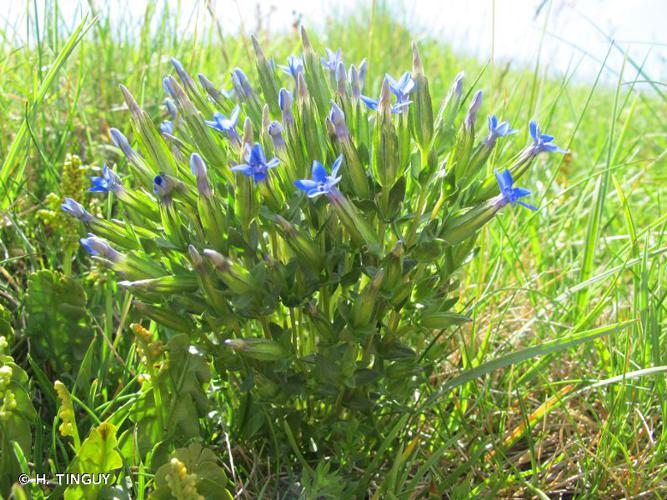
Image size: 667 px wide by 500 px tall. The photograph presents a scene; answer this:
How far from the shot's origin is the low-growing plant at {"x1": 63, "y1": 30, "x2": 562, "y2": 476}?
1406mm

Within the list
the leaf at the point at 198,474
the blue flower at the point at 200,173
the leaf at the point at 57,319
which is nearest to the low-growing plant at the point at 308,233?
the blue flower at the point at 200,173

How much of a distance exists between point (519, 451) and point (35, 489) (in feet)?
4.22

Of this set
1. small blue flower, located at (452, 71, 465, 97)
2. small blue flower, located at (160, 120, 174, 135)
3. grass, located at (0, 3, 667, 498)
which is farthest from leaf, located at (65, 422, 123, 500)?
small blue flower, located at (452, 71, 465, 97)

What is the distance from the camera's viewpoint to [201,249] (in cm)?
145

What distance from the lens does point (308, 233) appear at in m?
1.44

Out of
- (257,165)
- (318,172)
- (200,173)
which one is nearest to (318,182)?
(318,172)

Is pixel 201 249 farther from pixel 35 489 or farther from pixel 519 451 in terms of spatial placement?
pixel 519 451

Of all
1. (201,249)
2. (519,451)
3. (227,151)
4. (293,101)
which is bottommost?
(519,451)

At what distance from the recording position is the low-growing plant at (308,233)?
4.61 feet

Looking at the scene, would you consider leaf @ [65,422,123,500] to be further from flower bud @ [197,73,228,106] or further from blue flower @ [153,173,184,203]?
flower bud @ [197,73,228,106]

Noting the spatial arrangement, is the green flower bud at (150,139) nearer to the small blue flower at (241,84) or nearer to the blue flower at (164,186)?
the blue flower at (164,186)

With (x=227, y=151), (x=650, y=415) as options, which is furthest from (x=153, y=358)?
(x=650, y=415)

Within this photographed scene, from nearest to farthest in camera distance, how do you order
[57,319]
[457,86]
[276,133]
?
[276,133] → [457,86] → [57,319]

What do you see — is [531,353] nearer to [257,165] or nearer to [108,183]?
[257,165]
